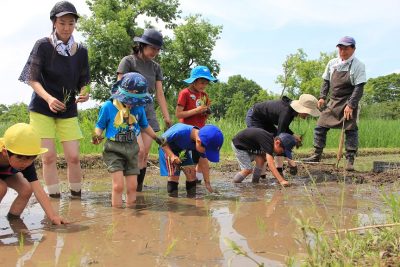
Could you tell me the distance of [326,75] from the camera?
21.5 ft

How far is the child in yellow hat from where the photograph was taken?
288cm

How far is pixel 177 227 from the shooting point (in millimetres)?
3025

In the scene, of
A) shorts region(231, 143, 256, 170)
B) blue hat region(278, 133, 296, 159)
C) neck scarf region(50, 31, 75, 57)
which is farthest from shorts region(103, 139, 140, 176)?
blue hat region(278, 133, 296, 159)

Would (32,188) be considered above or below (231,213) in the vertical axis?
above

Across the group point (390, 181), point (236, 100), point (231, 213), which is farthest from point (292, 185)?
point (236, 100)

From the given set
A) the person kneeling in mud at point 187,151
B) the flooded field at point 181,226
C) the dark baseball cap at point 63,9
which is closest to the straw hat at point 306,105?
the flooded field at point 181,226

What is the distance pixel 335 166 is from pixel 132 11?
2341 cm

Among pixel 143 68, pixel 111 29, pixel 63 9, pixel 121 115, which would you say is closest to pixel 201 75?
pixel 143 68

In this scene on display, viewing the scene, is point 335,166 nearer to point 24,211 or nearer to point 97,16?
point 24,211

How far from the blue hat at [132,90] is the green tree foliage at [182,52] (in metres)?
23.9

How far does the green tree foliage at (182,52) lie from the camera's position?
2797 centimetres

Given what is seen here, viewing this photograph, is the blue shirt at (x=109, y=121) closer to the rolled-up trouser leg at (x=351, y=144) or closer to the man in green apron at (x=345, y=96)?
the man in green apron at (x=345, y=96)

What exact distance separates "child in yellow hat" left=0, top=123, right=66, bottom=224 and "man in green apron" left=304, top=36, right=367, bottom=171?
401cm

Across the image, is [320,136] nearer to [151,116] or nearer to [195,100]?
[195,100]
